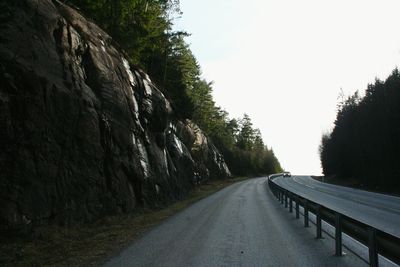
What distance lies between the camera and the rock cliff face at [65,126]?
1289 centimetres

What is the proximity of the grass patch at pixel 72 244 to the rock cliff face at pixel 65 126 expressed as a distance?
482 millimetres

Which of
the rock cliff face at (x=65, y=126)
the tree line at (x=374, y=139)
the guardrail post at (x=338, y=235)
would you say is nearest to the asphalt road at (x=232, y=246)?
the guardrail post at (x=338, y=235)

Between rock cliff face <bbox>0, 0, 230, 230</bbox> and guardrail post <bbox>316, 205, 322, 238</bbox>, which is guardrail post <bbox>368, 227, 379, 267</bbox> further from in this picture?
rock cliff face <bbox>0, 0, 230, 230</bbox>

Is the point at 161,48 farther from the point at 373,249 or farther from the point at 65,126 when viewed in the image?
the point at 373,249

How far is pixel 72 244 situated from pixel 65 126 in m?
4.65

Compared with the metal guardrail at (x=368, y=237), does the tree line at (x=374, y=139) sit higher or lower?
higher

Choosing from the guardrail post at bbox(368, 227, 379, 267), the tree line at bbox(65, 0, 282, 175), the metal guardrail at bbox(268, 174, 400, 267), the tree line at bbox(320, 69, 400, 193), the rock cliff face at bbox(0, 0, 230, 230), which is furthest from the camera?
the tree line at bbox(320, 69, 400, 193)

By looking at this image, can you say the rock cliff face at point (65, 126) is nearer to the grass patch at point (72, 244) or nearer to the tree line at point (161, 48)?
the grass patch at point (72, 244)

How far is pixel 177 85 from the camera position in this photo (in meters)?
50.8

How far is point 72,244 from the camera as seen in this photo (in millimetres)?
12484

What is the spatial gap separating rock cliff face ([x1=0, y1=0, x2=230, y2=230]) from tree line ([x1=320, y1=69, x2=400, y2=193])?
2900 cm

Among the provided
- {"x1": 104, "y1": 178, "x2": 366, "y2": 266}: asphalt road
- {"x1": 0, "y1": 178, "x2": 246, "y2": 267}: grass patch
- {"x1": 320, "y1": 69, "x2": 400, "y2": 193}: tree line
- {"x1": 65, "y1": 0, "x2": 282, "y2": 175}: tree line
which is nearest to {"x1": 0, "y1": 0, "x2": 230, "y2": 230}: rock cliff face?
{"x1": 0, "y1": 178, "x2": 246, "y2": 267}: grass patch

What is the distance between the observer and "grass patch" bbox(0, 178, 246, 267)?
10.2 m

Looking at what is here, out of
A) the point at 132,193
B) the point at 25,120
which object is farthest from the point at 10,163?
the point at 132,193
